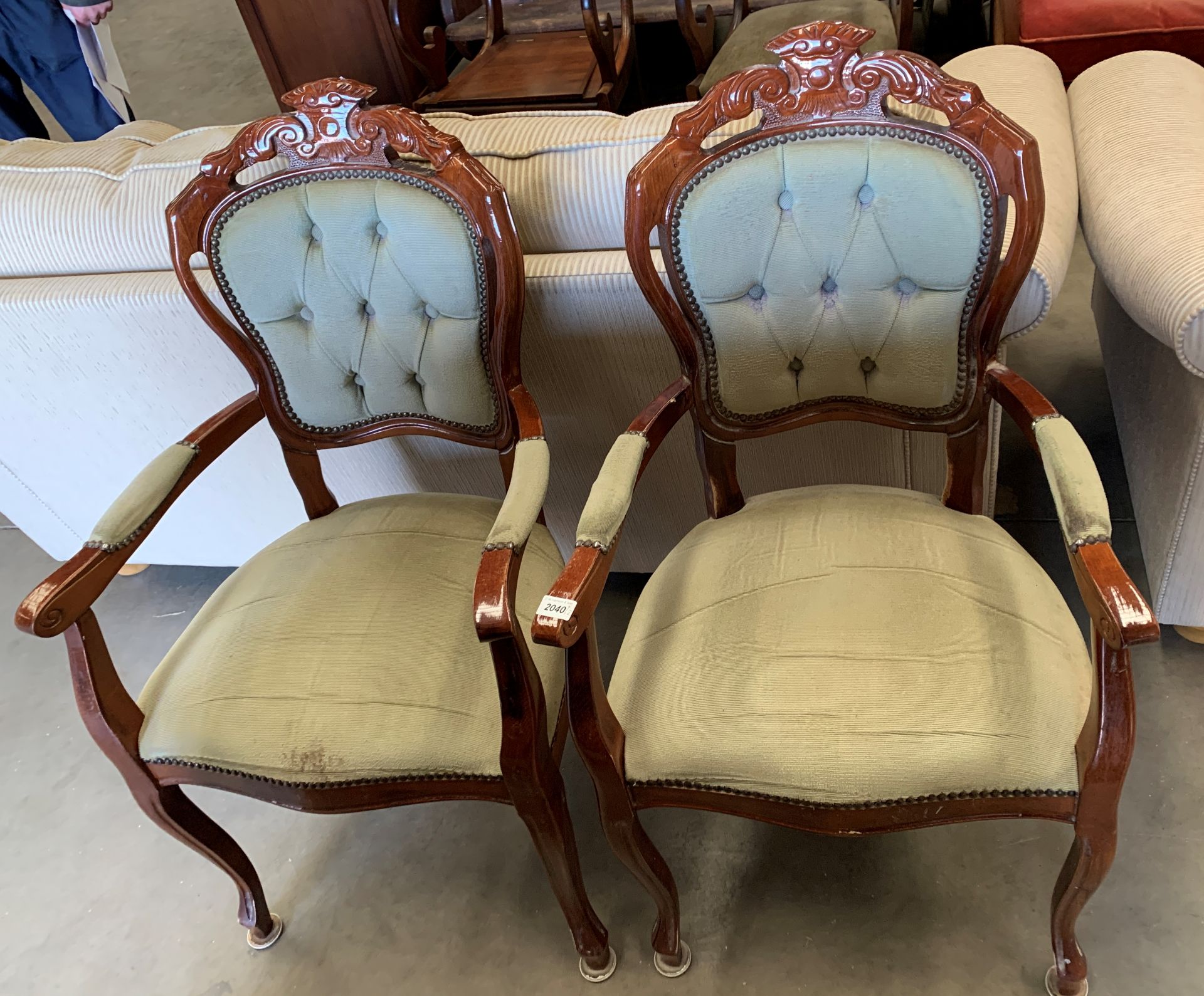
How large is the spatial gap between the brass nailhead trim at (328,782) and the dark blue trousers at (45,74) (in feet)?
7.93

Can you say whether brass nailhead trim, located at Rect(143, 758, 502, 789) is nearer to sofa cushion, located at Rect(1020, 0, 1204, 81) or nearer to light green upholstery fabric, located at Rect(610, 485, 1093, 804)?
light green upholstery fabric, located at Rect(610, 485, 1093, 804)

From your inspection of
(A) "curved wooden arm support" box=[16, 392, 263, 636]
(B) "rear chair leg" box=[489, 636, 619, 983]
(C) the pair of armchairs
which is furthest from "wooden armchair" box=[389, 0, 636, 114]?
(B) "rear chair leg" box=[489, 636, 619, 983]

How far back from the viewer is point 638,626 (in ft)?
3.51

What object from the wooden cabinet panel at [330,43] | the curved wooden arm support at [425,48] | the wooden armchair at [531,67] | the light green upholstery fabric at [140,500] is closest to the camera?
the light green upholstery fabric at [140,500]

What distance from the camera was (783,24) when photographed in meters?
2.35

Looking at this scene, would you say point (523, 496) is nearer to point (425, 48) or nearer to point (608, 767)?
point (608, 767)

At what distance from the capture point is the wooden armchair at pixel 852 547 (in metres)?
0.89

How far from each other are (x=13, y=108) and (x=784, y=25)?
88.5 inches

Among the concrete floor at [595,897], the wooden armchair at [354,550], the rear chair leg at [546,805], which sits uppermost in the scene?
the wooden armchair at [354,550]

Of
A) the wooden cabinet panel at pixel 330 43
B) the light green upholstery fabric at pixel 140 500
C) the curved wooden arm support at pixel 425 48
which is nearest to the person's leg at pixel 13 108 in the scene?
the wooden cabinet panel at pixel 330 43

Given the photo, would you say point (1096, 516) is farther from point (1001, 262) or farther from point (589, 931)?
point (589, 931)

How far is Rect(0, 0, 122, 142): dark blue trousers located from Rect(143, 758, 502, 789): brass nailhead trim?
7.93ft

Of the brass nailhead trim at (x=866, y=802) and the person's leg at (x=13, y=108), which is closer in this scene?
the brass nailhead trim at (x=866, y=802)

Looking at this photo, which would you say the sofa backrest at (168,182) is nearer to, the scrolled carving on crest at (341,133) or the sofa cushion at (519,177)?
the sofa cushion at (519,177)
